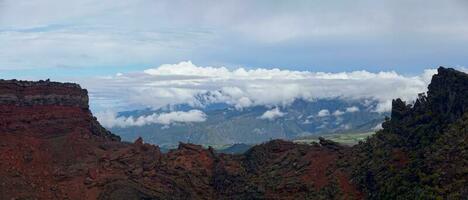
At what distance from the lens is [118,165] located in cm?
11825

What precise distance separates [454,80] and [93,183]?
62.8 metres

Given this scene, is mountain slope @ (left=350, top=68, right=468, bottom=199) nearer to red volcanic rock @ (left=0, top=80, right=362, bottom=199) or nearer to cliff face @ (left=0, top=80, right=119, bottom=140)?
red volcanic rock @ (left=0, top=80, right=362, bottom=199)

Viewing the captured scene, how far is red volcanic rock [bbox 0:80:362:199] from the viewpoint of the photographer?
348ft

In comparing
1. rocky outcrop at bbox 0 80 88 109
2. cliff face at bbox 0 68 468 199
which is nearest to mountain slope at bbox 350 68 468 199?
cliff face at bbox 0 68 468 199

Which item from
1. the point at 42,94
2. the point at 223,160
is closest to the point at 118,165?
the point at 223,160

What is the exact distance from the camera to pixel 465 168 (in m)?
82.8

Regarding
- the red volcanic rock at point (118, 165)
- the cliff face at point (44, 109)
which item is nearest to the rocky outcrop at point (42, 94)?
the cliff face at point (44, 109)

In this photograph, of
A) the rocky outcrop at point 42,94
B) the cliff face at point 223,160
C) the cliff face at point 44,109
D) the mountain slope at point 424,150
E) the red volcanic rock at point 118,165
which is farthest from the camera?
the rocky outcrop at point 42,94

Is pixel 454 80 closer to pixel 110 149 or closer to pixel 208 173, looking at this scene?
pixel 208 173

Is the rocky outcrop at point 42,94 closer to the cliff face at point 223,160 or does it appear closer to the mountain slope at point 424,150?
the cliff face at point 223,160

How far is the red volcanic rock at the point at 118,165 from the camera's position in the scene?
10606cm

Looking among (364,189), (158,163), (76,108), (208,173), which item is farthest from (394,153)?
(76,108)

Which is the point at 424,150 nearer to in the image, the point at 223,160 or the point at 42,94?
the point at 223,160

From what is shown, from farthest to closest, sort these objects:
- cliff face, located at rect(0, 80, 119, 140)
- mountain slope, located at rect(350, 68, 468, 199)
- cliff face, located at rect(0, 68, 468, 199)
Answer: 1. cliff face, located at rect(0, 80, 119, 140)
2. cliff face, located at rect(0, 68, 468, 199)
3. mountain slope, located at rect(350, 68, 468, 199)
